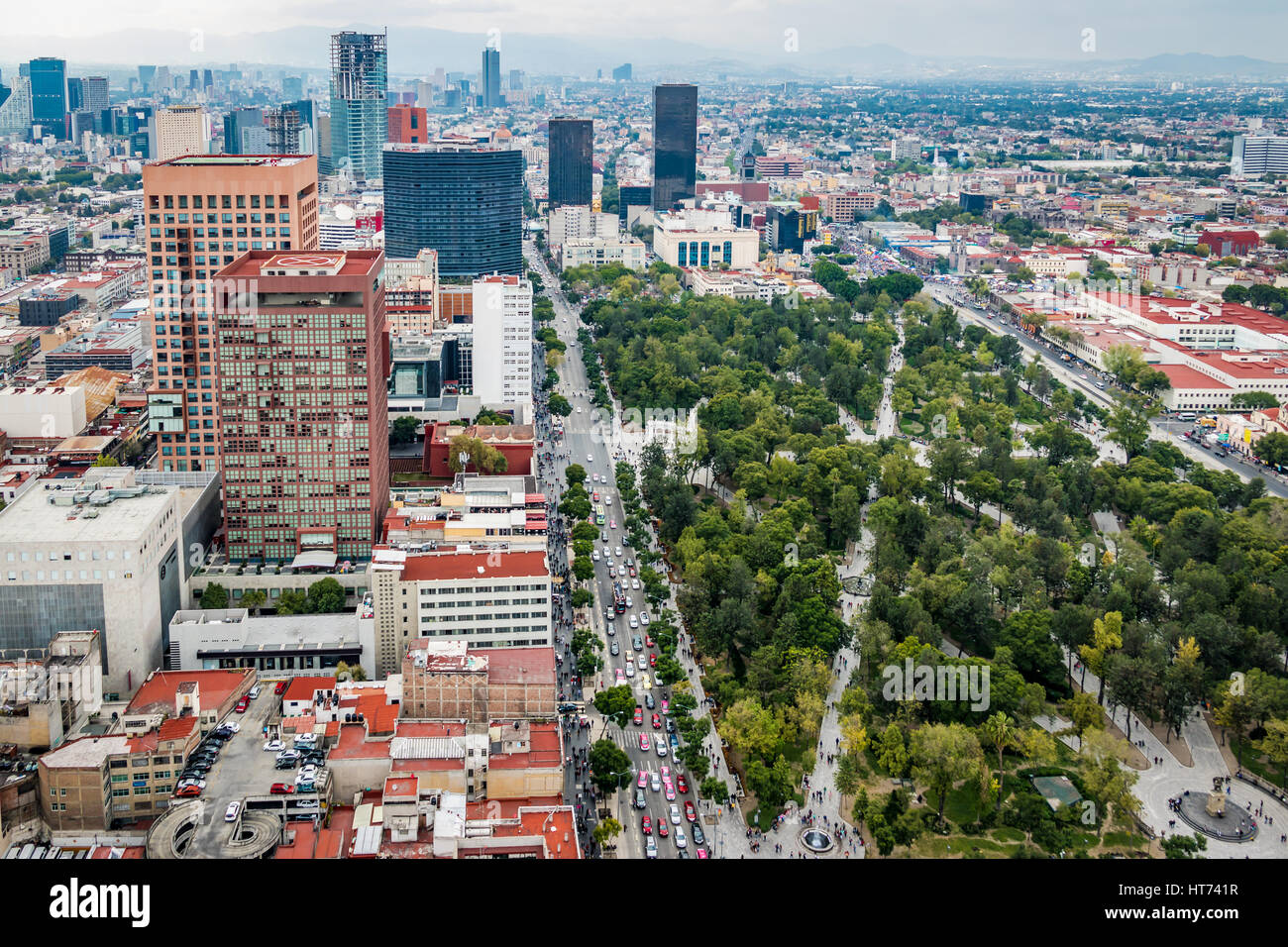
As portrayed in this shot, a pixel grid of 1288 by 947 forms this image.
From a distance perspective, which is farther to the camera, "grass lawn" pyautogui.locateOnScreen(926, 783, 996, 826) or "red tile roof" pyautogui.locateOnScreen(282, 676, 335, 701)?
"red tile roof" pyautogui.locateOnScreen(282, 676, 335, 701)

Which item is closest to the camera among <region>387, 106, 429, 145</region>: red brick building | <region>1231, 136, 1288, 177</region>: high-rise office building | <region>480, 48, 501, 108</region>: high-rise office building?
<region>387, 106, 429, 145</region>: red brick building

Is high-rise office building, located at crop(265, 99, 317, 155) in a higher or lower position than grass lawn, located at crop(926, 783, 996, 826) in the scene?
higher

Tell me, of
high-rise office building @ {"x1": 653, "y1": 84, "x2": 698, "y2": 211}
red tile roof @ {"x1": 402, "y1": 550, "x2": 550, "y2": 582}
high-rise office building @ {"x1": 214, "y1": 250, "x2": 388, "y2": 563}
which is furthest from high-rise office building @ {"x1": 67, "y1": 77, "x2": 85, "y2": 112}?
red tile roof @ {"x1": 402, "y1": 550, "x2": 550, "y2": 582}

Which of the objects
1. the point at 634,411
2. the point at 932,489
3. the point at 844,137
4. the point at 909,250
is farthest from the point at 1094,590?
the point at 844,137

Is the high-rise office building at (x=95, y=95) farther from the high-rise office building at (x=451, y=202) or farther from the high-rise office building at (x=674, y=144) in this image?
the high-rise office building at (x=451, y=202)

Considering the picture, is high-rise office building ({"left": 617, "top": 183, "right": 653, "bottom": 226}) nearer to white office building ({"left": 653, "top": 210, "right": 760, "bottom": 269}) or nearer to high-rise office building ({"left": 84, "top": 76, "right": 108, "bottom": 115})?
white office building ({"left": 653, "top": 210, "right": 760, "bottom": 269})

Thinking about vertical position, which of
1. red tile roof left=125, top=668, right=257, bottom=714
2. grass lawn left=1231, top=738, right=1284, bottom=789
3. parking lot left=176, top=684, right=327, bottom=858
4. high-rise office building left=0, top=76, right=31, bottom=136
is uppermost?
high-rise office building left=0, top=76, right=31, bottom=136

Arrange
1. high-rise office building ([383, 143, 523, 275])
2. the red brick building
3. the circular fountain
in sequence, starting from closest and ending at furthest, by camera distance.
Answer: the circular fountain → high-rise office building ([383, 143, 523, 275]) → the red brick building

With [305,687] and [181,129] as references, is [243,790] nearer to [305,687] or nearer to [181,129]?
[305,687]
